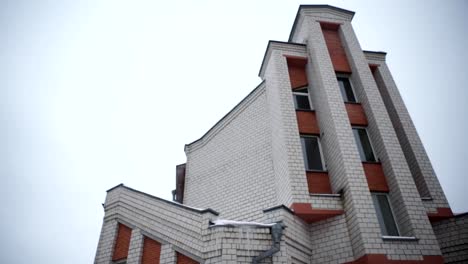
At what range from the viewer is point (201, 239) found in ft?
25.6

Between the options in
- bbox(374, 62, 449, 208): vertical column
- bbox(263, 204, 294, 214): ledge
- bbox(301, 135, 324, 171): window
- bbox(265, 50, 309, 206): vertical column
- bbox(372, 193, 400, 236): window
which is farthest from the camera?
bbox(301, 135, 324, 171): window

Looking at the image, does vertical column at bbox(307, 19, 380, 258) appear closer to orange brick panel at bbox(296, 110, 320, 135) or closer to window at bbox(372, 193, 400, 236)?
orange brick panel at bbox(296, 110, 320, 135)

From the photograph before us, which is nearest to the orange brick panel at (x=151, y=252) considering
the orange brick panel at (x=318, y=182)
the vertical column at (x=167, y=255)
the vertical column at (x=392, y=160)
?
the vertical column at (x=167, y=255)

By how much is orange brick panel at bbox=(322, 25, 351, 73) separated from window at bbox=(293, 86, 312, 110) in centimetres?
179

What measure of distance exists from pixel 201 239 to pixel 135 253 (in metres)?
2.75

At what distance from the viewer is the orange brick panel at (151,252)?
8.68 m

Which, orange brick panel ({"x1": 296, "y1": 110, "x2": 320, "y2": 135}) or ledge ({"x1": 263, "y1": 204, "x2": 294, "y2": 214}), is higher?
orange brick panel ({"x1": 296, "y1": 110, "x2": 320, "y2": 135})

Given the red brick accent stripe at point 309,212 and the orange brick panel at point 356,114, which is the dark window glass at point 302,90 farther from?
the red brick accent stripe at point 309,212

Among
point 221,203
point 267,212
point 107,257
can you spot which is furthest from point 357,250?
point 107,257

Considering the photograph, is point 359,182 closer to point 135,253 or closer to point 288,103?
point 288,103

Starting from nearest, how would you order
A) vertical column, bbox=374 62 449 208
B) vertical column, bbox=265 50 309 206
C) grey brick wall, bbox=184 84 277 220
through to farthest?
vertical column, bbox=265 50 309 206
vertical column, bbox=374 62 449 208
grey brick wall, bbox=184 84 277 220

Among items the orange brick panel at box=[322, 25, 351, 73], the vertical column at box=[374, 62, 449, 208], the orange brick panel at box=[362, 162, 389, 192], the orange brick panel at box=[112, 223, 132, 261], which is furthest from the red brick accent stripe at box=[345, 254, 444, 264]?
the orange brick panel at box=[322, 25, 351, 73]

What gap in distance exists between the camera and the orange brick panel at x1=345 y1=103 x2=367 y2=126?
457 inches

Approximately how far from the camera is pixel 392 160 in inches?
398
